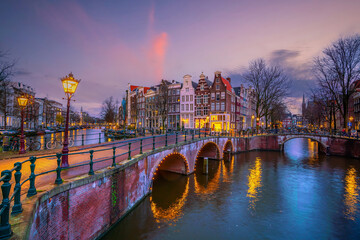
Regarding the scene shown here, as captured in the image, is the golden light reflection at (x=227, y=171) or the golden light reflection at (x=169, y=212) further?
the golden light reflection at (x=227, y=171)

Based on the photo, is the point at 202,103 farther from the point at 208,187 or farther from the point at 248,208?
the point at 248,208

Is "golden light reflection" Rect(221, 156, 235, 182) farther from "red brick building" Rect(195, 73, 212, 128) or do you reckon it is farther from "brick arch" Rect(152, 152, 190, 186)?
"red brick building" Rect(195, 73, 212, 128)

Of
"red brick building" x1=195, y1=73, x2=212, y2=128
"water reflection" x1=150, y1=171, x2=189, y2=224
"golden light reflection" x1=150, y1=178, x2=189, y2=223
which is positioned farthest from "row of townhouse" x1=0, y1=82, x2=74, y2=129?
"red brick building" x1=195, y1=73, x2=212, y2=128

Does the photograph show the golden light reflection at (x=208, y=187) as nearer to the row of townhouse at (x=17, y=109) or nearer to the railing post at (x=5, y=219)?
the railing post at (x=5, y=219)

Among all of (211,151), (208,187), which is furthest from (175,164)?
(211,151)

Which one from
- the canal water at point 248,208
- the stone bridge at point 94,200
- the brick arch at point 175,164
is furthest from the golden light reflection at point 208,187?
the stone bridge at point 94,200

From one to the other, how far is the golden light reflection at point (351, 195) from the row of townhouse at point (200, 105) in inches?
823

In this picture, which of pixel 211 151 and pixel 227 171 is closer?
pixel 227 171

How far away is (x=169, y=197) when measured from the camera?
42.8ft

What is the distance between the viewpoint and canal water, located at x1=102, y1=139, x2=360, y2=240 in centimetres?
902

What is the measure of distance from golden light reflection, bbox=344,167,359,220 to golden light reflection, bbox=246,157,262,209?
5.11 m

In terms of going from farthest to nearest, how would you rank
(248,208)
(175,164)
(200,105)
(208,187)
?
(200,105) → (175,164) → (208,187) → (248,208)

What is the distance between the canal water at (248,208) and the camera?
9016mm

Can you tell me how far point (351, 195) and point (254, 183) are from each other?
6719 millimetres
